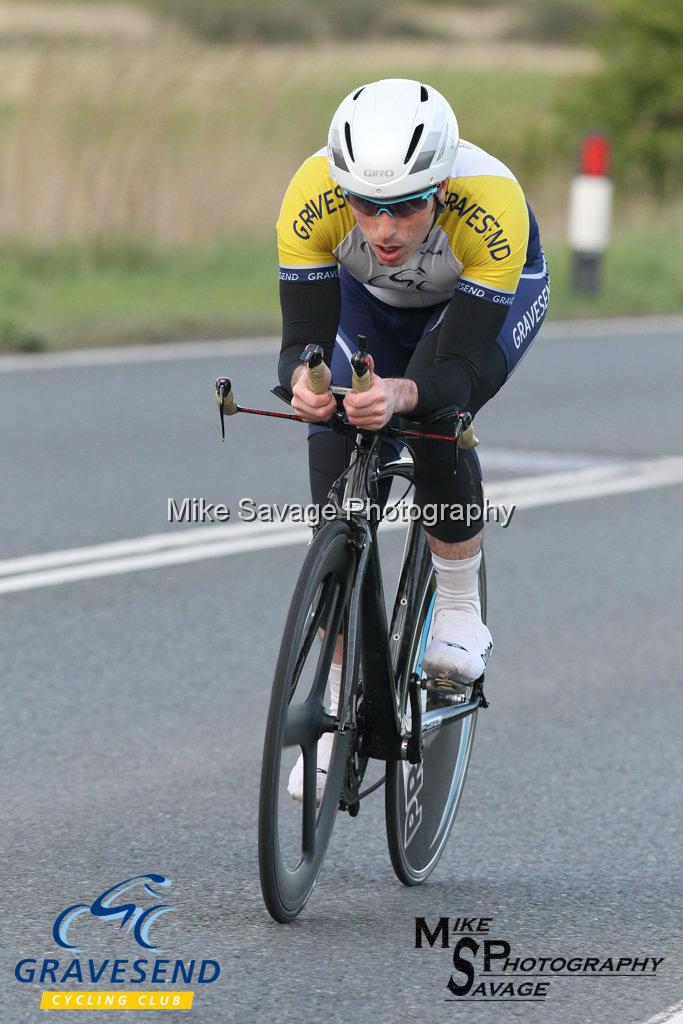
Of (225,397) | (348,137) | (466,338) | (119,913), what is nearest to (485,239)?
(466,338)

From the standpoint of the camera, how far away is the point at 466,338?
398 cm

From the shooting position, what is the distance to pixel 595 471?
910 cm

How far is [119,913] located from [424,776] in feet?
2.87

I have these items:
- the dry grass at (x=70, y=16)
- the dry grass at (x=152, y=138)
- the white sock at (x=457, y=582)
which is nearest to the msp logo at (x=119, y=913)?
the white sock at (x=457, y=582)

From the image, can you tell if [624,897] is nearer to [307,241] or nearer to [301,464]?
[307,241]

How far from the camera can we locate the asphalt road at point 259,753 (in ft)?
12.2

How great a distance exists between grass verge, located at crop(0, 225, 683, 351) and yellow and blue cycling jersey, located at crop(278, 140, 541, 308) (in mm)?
8049

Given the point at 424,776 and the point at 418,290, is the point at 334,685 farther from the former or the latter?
the point at 418,290

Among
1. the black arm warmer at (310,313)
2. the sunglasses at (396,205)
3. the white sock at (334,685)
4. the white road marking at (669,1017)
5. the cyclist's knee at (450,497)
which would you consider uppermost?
the sunglasses at (396,205)

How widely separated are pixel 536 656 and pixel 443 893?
2085 mm

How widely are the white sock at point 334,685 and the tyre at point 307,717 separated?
0.12 ft

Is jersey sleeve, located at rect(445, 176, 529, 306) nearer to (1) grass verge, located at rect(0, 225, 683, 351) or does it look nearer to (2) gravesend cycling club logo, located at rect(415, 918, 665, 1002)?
(2) gravesend cycling club logo, located at rect(415, 918, 665, 1002)

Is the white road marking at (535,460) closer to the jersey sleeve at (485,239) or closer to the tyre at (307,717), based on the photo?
the jersey sleeve at (485,239)

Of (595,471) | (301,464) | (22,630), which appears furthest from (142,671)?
(595,471)
